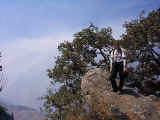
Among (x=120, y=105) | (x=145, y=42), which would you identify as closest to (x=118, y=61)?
(x=120, y=105)

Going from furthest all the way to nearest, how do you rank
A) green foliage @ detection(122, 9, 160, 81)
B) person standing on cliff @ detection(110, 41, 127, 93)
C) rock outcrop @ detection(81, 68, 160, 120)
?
green foliage @ detection(122, 9, 160, 81) < person standing on cliff @ detection(110, 41, 127, 93) < rock outcrop @ detection(81, 68, 160, 120)

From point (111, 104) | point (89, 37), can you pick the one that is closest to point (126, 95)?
point (111, 104)

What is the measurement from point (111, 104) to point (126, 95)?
1.36m

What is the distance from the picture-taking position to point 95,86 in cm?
1319

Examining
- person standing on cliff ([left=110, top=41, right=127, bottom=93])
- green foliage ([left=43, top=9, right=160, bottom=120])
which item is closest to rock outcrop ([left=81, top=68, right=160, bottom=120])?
person standing on cliff ([left=110, top=41, right=127, bottom=93])

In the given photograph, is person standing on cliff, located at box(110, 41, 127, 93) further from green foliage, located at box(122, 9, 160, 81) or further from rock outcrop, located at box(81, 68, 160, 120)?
green foliage, located at box(122, 9, 160, 81)

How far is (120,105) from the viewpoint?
10.9 m

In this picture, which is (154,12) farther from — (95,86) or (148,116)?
(148,116)

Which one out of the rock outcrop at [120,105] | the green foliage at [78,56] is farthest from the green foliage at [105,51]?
the rock outcrop at [120,105]

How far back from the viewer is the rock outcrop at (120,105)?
10.2m

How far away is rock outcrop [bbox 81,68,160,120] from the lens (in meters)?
10.2

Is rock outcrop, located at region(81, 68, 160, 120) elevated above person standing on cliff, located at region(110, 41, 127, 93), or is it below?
below

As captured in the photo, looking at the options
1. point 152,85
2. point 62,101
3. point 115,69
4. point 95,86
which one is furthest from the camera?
point 152,85

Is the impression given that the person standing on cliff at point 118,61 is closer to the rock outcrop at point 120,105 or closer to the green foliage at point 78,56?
the rock outcrop at point 120,105
